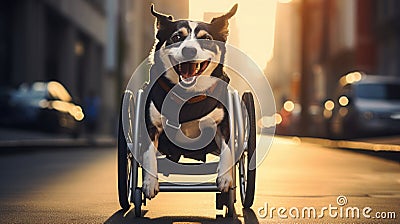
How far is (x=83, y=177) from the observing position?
37.6 ft

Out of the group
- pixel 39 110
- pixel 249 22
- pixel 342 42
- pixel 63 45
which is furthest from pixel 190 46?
pixel 342 42

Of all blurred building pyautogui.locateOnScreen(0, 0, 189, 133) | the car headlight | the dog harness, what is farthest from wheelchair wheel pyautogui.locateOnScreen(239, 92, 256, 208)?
blurred building pyautogui.locateOnScreen(0, 0, 189, 133)

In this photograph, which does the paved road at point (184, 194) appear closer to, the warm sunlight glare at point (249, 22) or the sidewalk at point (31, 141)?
the warm sunlight glare at point (249, 22)

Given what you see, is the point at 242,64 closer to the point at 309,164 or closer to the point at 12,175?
the point at 12,175

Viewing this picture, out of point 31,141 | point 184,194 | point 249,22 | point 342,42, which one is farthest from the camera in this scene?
point 342,42

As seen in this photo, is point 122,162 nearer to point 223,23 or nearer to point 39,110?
point 223,23

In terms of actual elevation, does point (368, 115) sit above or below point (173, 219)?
below

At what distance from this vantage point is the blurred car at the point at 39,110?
83.6ft

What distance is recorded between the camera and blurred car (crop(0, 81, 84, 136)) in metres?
25.5

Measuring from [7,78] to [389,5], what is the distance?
19.4 m

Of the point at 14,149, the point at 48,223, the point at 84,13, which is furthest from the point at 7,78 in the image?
the point at 48,223

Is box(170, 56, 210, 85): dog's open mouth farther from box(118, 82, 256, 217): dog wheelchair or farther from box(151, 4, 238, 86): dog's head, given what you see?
box(118, 82, 256, 217): dog wheelchair

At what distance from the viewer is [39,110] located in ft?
85.5

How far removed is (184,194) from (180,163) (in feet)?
6.99
